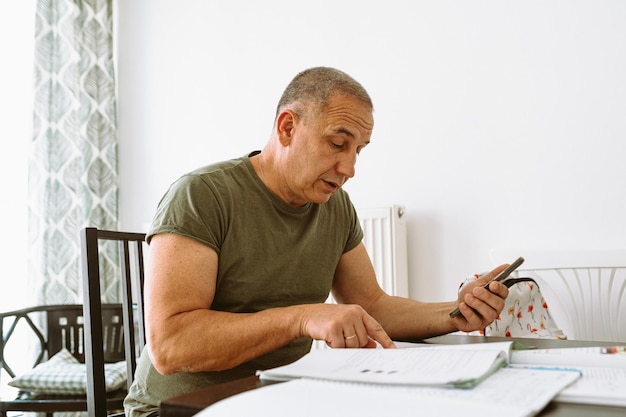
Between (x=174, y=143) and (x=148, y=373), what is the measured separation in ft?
6.75

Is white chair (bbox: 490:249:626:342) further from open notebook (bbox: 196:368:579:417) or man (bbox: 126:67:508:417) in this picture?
open notebook (bbox: 196:368:579:417)

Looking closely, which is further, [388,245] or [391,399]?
[388,245]

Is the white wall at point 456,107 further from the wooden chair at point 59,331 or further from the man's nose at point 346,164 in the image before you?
the man's nose at point 346,164

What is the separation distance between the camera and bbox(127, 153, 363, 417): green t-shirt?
1.13m

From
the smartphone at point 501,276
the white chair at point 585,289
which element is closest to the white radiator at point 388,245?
the white chair at point 585,289

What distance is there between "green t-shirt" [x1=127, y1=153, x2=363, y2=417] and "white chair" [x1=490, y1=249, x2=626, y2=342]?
3.26 ft

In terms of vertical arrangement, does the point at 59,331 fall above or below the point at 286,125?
below

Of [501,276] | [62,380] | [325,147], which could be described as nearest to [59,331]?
[62,380]

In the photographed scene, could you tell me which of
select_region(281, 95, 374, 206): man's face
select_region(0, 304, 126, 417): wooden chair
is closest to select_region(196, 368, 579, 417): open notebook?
select_region(281, 95, 374, 206): man's face

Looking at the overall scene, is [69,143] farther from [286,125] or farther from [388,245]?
[286,125]

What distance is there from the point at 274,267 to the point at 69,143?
6.66 feet

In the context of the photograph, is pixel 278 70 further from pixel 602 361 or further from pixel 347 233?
pixel 602 361

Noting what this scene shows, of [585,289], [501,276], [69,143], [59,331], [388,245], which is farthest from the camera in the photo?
[69,143]

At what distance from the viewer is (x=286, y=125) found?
1.32m
